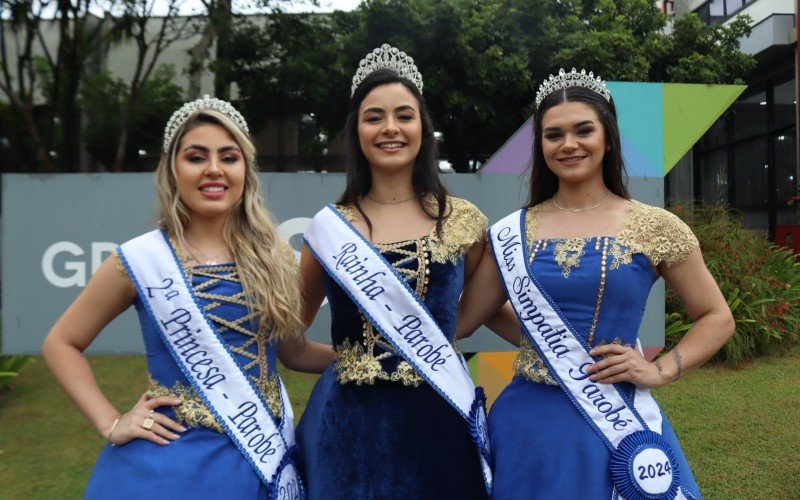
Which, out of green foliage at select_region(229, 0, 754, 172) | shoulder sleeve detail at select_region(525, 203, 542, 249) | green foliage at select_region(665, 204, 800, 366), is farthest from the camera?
green foliage at select_region(229, 0, 754, 172)

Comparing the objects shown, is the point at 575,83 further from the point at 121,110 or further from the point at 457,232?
the point at 121,110

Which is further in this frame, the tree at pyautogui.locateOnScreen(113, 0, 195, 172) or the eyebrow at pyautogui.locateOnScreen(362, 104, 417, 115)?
the tree at pyautogui.locateOnScreen(113, 0, 195, 172)

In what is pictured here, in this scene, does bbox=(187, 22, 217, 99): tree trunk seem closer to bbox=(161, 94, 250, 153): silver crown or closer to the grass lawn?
the grass lawn

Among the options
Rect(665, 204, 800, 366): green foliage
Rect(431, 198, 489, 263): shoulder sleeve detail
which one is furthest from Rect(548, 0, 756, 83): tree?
Rect(431, 198, 489, 263): shoulder sleeve detail

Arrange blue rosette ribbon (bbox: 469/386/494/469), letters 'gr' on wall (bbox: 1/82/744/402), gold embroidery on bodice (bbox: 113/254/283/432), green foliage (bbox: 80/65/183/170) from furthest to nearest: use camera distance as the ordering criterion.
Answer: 1. green foliage (bbox: 80/65/183/170)
2. letters 'gr' on wall (bbox: 1/82/744/402)
3. blue rosette ribbon (bbox: 469/386/494/469)
4. gold embroidery on bodice (bbox: 113/254/283/432)

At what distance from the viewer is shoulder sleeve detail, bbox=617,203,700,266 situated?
1.77 metres

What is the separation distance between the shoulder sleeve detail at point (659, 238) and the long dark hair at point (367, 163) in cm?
56

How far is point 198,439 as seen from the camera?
165 cm

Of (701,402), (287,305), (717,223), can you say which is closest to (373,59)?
(287,305)

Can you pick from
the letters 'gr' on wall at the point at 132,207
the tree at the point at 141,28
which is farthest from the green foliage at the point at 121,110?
the letters 'gr' on wall at the point at 132,207

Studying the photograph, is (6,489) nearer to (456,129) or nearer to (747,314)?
(747,314)

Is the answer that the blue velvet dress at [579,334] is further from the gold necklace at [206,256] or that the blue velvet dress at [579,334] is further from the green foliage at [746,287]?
the green foliage at [746,287]

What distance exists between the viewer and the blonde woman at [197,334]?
1608 mm

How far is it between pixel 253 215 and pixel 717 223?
665 centimetres
